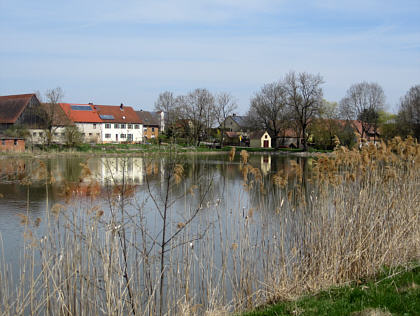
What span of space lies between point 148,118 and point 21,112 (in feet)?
94.4

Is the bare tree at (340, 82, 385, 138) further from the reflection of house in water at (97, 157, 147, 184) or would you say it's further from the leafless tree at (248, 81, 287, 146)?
the reflection of house in water at (97, 157, 147, 184)

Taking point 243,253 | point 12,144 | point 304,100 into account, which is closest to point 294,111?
point 304,100

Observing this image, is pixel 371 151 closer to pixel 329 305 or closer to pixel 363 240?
A: pixel 363 240

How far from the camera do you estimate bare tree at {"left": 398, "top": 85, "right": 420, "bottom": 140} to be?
47594 millimetres

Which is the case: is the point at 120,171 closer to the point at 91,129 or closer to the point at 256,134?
the point at 91,129

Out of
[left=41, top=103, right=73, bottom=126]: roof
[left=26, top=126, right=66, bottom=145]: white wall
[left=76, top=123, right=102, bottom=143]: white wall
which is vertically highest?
[left=41, top=103, right=73, bottom=126]: roof

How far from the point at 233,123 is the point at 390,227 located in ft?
267

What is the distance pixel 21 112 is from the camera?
52969 mm

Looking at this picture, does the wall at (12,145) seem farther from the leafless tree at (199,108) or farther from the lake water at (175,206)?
the leafless tree at (199,108)

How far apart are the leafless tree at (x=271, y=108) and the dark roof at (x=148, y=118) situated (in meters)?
20.5

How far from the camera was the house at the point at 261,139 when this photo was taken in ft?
229

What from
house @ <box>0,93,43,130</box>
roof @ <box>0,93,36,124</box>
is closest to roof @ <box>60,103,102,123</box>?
roof @ <box>0,93,36,124</box>

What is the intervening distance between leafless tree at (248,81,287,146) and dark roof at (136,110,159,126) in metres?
20.5

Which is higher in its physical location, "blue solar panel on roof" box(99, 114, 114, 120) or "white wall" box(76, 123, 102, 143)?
"blue solar panel on roof" box(99, 114, 114, 120)
